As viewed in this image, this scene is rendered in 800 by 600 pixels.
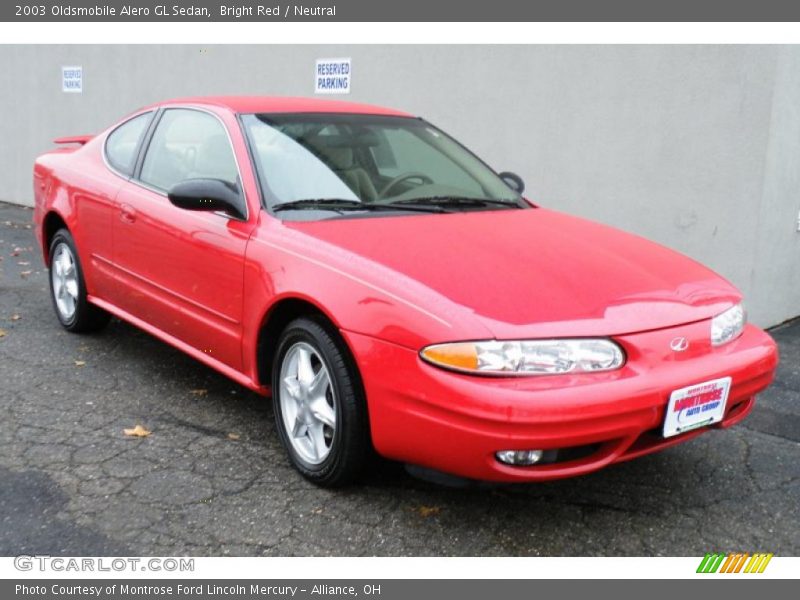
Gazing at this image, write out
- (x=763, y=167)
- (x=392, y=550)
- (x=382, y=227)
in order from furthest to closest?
(x=763, y=167) → (x=382, y=227) → (x=392, y=550)

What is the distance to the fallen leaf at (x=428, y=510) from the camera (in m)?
3.23

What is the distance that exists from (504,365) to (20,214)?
10.5m

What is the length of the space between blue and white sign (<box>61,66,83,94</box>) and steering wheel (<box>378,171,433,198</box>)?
→ 29.0ft

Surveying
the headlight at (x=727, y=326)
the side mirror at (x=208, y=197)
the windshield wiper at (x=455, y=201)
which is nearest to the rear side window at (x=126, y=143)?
the side mirror at (x=208, y=197)

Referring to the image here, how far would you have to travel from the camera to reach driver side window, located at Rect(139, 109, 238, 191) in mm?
4059

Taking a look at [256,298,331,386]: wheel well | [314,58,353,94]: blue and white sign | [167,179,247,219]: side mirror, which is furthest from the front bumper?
[314,58,353,94]: blue and white sign

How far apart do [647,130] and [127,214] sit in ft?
11.6

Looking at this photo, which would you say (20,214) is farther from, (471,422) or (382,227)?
(471,422)

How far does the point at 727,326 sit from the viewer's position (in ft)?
10.8

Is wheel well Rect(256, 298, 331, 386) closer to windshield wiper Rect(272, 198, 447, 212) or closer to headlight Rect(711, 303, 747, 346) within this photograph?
windshield wiper Rect(272, 198, 447, 212)

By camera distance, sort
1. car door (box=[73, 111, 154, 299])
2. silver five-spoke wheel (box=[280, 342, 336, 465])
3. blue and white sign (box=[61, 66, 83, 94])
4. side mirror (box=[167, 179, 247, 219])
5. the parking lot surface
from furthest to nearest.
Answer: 1. blue and white sign (box=[61, 66, 83, 94])
2. car door (box=[73, 111, 154, 299])
3. side mirror (box=[167, 179, 247, 219])
4. silver five-spoke wheel (box=[280, 342, 336, 465])
5. the parking lot surface

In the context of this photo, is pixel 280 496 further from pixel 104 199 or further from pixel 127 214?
pixel 104 199

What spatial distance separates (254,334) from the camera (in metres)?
3.60

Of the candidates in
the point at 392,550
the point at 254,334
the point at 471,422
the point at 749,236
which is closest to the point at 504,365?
the point at 471,422
